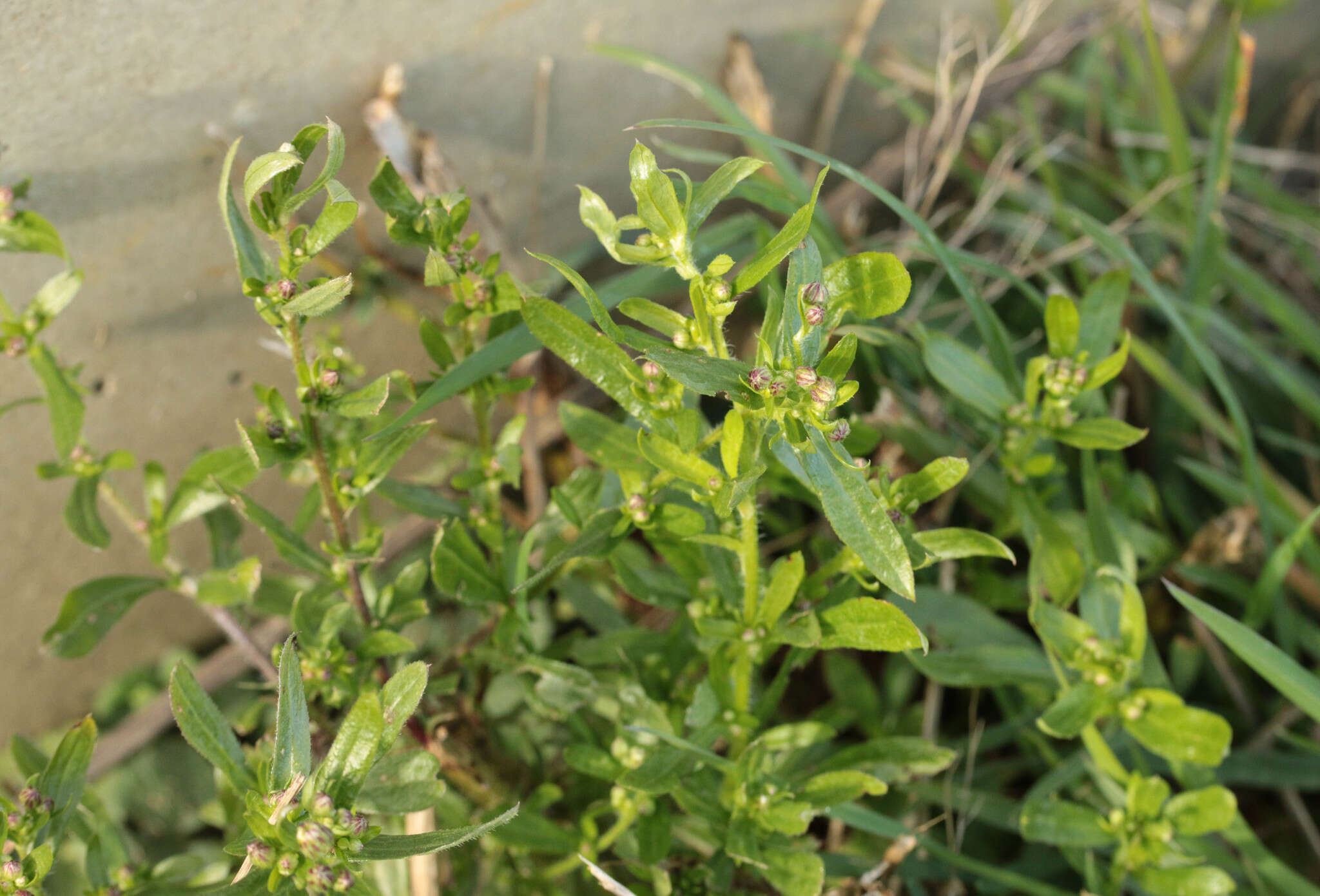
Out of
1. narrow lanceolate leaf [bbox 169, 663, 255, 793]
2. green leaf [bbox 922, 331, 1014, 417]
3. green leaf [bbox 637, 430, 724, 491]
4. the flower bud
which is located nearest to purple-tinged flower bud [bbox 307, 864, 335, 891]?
narrow lanceolate leaf [bbox 169, 663, 255, 793]

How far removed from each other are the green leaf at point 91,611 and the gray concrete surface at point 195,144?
34cm

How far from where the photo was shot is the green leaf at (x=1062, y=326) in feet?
3.85

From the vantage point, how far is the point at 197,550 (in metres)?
1.76

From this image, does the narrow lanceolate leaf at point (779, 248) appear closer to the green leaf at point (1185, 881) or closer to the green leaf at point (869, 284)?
the green leaf at point (869, 284)

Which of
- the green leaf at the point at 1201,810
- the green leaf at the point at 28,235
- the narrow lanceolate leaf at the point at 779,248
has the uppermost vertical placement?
the narrow lanceolate leaf at the point at 779,248

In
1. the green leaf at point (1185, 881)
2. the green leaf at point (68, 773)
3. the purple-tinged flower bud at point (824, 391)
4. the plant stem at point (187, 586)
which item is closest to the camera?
the purple-tinged flower bud at point (824, 391)

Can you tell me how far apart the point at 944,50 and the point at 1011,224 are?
383mm

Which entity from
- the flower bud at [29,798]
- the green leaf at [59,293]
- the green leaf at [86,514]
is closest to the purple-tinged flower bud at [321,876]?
the flower bud at [29,798]

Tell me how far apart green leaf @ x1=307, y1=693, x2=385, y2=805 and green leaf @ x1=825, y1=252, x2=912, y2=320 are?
0.52 metres

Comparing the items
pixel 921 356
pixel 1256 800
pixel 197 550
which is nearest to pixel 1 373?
pixel 197 550

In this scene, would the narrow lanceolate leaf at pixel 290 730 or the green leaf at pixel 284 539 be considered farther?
the green leaf at pixel 284 539

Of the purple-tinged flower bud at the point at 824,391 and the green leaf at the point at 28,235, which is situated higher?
the purple-tinged flower bud at the point at 824,391

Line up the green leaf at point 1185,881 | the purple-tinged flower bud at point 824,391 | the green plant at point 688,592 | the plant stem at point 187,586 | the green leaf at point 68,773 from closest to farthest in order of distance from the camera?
the purple-tinged flower bud at point 824,391 → the green plant at point 688,592 → the green leaf at point 68,773 → the green leaf at point 1185,881 → the plant stem at point 187,586

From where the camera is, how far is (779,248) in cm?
83
